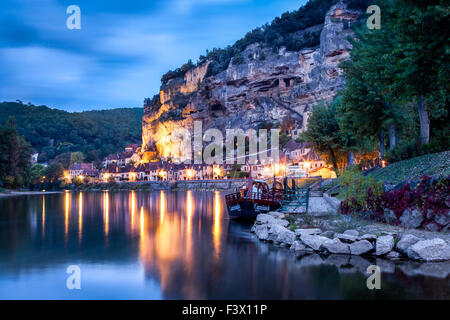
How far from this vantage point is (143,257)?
1290 centimetres

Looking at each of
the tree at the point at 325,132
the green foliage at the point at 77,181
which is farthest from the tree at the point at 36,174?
the tree at the point at 325,132

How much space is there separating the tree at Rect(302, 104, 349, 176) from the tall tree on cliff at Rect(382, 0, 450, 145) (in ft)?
65.4

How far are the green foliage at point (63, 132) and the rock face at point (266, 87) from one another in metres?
51.6

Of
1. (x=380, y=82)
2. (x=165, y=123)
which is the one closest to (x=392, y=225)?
(x=380, y=82)

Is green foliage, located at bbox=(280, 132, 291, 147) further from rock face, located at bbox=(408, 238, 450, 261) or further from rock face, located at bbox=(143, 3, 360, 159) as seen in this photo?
rock face, located at bbox=(408, 238, 450, 261)

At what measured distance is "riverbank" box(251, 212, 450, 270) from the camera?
33.0 feet

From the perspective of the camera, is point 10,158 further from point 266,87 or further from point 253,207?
point 266,87

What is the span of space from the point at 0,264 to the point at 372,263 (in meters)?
12.6

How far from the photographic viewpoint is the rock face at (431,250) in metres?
9.88

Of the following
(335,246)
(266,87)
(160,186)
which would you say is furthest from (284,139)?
(335,246)

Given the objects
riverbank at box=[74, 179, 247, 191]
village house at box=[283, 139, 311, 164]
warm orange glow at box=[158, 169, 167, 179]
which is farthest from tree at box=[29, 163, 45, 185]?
village house at box=[283, 139, 311, 164]

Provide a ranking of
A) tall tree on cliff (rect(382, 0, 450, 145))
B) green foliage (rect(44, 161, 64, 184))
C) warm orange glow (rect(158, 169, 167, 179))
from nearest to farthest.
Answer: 1. tall tree on cliff (rect(382, 0, 450, 145))
2. warm orange glow (rect(158, 169, 167, 179))
3. green foliage (rect(44, 161, 64, 184))

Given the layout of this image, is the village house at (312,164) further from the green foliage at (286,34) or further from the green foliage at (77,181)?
the green foliage at (77,181)

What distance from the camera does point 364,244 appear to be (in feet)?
36.2
